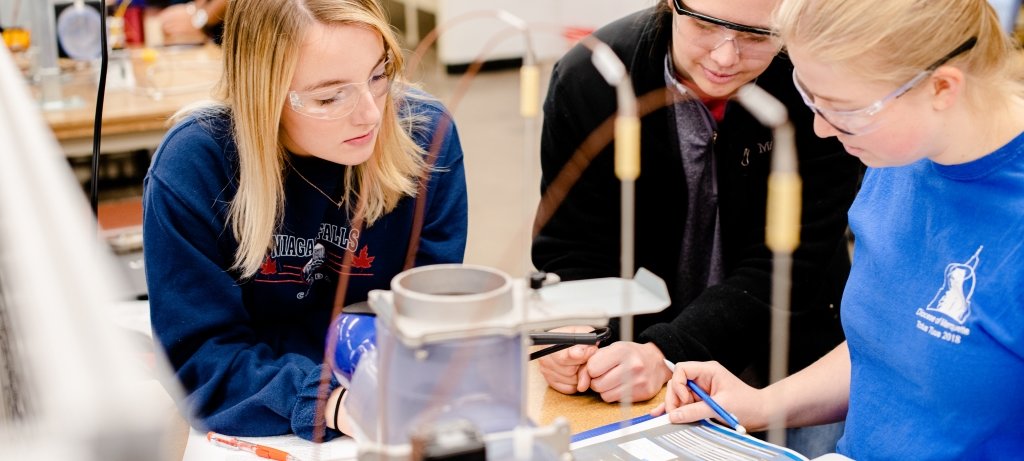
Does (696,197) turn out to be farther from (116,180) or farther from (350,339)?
(116,180)

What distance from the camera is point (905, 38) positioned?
1044 millimetres

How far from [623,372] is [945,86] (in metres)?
0.55

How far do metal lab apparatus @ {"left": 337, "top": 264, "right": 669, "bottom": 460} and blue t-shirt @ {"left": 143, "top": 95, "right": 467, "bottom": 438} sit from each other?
465 millimetres

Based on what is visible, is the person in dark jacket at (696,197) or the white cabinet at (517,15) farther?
the white cabinet at (517,15)

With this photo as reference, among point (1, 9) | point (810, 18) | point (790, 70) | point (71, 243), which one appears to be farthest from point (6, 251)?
point (1, 9)

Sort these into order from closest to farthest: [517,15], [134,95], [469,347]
Answer: [469,347] < [134,95] < [517,15]

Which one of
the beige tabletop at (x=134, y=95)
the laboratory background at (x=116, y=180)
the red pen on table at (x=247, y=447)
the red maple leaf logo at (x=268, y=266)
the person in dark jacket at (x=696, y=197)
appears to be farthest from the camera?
the beige tabletop at (x=134, y=95)

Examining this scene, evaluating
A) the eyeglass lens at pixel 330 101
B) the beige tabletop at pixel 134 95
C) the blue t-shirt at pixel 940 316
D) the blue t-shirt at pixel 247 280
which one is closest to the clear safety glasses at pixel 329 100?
the eyeglass lens at pixel 330 101

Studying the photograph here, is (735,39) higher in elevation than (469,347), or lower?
higher

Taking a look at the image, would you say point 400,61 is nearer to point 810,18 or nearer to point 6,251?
point 810,18

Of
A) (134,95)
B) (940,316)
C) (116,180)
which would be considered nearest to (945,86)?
(940,316)

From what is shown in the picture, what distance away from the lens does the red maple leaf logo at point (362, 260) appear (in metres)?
1.52

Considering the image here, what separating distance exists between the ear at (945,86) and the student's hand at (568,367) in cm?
52

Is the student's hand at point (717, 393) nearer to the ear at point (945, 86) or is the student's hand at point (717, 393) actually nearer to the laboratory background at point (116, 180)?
the laboratory background at point (116, 180)
